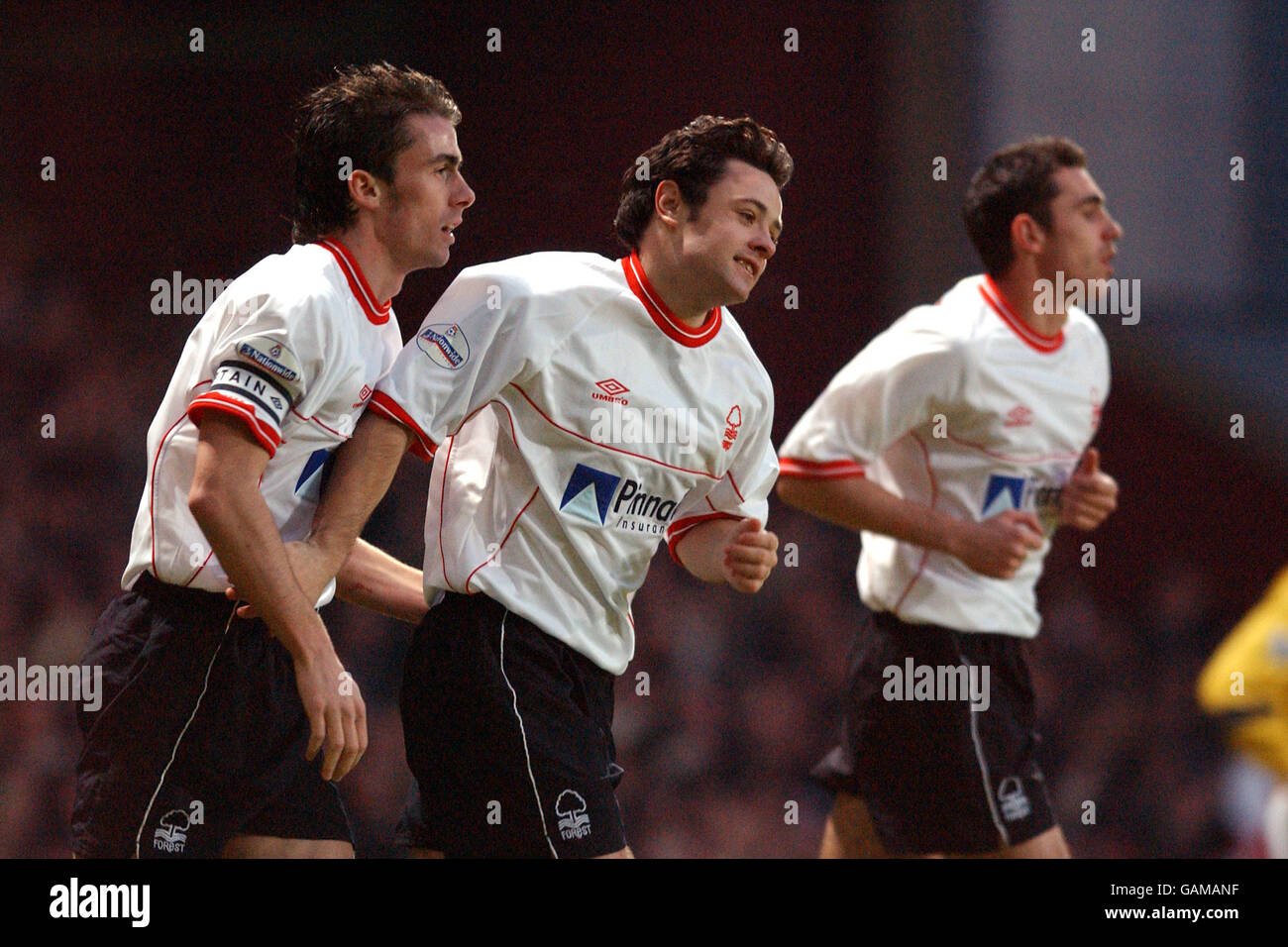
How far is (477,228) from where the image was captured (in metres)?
7.85

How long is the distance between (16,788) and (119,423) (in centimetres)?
192

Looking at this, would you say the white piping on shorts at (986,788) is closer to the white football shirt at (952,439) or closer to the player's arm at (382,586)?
the white football shirt at (952,439)

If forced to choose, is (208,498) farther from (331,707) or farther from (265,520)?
(331,707)

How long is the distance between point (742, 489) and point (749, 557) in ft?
0.99

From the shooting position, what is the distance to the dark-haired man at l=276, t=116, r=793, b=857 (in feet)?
9.71

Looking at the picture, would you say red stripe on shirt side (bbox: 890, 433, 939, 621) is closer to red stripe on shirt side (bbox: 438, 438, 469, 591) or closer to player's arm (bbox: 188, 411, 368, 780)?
red stripe on shirt side (bbox: 438, 438, 469, 591)

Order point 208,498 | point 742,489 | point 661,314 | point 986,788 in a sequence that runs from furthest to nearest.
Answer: point 986,788 < point 742,489 < point 661,314 < point 208,498

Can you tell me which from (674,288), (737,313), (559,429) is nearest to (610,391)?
(559,429)

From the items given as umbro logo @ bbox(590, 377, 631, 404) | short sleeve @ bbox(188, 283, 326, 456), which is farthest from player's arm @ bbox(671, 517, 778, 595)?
short sleeve @ bbox(188, 283, 326, 456)

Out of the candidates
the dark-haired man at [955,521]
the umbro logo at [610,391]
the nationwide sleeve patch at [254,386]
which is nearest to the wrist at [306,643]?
the nationwide sleeve patch at [254,386]

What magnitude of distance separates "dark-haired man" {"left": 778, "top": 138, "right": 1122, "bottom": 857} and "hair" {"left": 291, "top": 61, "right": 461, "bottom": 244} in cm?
143

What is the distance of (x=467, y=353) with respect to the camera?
117 inches

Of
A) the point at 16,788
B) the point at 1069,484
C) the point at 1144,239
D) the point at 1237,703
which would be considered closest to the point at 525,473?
the point at 1237,703

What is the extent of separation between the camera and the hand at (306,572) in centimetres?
278
